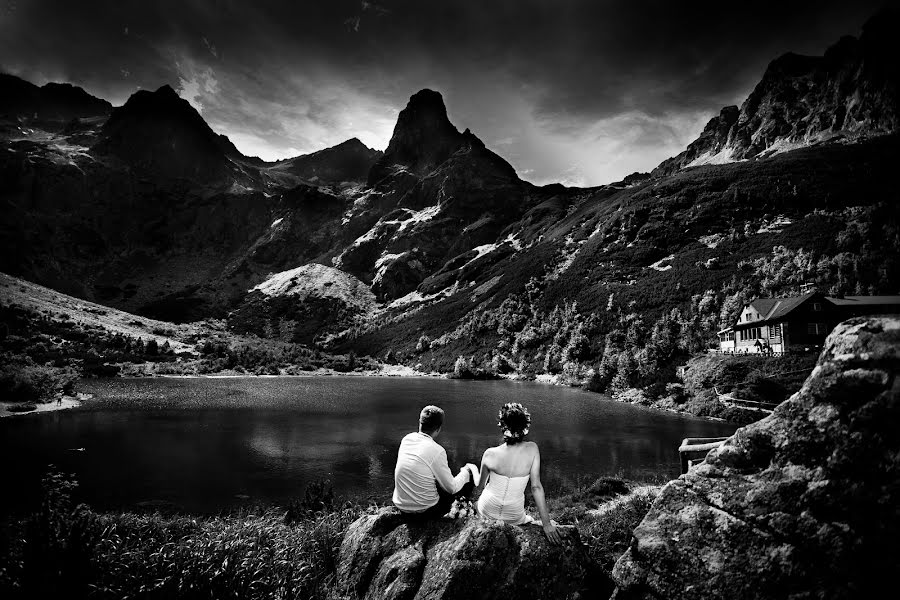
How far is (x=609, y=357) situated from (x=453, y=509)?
94.1m

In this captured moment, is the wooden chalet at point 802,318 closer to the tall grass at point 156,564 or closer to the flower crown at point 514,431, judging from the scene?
the tall grass at point 156,564

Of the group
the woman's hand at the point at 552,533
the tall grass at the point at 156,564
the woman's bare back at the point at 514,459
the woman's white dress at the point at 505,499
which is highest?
the woman's bare back at the point at 514,459

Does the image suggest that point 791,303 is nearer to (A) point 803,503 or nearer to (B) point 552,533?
(A) point 803,503

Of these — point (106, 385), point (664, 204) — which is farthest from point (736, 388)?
point (664, 204)

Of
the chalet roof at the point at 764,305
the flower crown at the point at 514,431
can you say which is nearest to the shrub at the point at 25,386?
the flower crown at the point at 514,431

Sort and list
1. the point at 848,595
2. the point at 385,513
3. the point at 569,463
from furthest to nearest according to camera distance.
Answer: the point at 569,463 < the point at 385,513 < the point at 848,595

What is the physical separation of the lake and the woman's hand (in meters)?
21.0

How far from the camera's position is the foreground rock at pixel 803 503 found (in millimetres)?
3525

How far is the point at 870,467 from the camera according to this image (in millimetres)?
3607

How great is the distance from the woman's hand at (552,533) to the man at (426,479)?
1297mm

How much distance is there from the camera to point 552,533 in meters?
5.19

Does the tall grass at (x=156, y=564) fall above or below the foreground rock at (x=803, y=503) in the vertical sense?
below

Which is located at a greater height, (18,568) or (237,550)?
(18,568)

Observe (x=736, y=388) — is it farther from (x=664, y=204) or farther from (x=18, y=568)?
(x=664, y=204)
